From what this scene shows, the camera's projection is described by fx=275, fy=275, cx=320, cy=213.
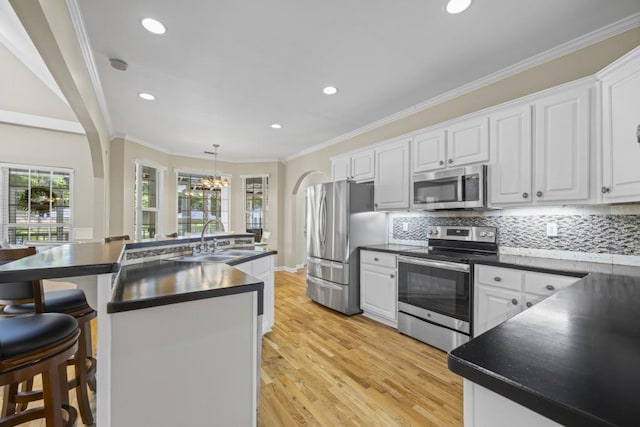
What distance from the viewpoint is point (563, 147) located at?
2.20m

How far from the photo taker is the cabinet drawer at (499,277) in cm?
217

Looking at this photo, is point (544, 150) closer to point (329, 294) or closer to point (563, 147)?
point (563, 147)

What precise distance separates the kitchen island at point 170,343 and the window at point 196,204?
17.4 ft

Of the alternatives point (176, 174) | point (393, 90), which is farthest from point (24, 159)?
point (393, 90)

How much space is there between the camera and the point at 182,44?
234 cm

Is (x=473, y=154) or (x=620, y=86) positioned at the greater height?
(x=620, y=86)

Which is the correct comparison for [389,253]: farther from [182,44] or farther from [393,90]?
[182,44]

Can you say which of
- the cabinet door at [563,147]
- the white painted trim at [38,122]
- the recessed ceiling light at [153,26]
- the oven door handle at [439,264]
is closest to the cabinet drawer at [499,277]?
the oven door handle at [439,264]

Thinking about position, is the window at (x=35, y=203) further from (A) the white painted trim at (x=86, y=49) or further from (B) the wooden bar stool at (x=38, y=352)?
(B) the wooden bar stool at (x=38, y=352)

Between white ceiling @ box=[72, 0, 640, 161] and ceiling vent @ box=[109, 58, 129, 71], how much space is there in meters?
0.05

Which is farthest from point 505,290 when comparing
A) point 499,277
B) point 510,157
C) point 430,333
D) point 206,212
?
point 206,212

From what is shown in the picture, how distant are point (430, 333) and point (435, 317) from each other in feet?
0.61

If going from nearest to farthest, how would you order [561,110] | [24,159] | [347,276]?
[561,110] < [347,276] < [24,159]

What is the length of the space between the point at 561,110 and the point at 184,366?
3.17 m
